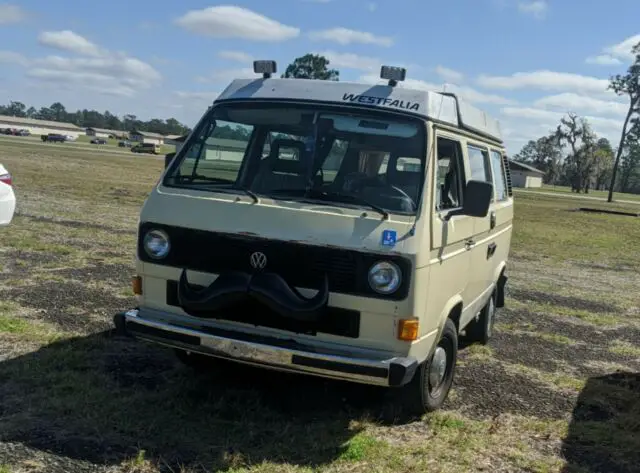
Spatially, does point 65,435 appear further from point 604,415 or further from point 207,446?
point 604,415

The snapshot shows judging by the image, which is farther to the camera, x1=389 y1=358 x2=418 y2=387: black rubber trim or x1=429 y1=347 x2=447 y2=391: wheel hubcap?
x1=429 y1=347 x2=447 y2=391: wheel hubcap

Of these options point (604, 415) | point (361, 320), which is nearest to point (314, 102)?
point (361, 320)

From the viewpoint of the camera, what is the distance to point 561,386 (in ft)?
20.6

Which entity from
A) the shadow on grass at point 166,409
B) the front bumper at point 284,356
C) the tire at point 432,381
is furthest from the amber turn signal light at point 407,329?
the shadow on grass at point 166,409

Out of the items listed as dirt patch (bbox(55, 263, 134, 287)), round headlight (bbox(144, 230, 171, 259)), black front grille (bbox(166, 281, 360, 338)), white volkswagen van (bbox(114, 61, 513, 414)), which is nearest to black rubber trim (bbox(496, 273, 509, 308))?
white volkswagen van (bbox(114, 61, 513, 414))

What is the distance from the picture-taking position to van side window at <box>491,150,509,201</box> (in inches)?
279

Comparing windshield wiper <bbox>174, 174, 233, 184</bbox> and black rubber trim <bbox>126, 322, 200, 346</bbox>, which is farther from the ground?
windshield wiper <bbox>174, 174, 233, 184</bbox>

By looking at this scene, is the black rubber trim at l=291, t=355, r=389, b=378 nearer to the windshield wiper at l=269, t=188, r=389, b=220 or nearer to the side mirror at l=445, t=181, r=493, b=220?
the windshield wiper at l=269, t=188, r=389, b=220

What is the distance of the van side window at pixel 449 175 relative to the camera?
4902 mm

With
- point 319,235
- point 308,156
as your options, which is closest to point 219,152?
point 308,156

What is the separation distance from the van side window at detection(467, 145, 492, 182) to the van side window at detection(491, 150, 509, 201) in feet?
0.98

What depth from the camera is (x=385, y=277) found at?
4.26m

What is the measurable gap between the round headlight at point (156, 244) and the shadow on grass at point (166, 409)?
112 cm

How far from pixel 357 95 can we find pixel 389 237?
49.8 inches
